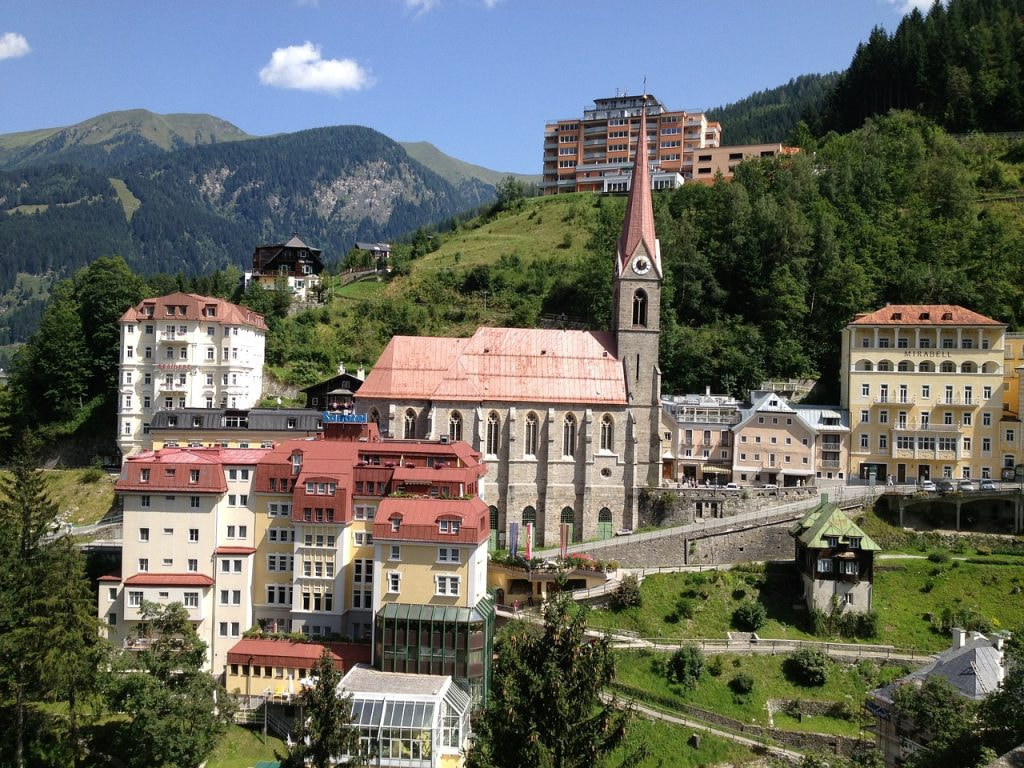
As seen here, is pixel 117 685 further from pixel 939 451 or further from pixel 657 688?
pixel 939 451

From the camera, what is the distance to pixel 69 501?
218 feet

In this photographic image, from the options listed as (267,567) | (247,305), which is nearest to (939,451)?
(267,567)

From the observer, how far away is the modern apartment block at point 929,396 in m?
65.4

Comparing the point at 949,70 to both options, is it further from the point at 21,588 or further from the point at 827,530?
the point at 21,588

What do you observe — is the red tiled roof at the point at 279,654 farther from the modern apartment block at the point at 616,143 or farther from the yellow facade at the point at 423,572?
the modern apartment block at the point at 616,143

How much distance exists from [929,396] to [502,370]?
1198 inches

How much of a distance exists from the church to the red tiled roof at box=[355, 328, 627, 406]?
7 centimetres

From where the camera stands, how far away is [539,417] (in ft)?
212

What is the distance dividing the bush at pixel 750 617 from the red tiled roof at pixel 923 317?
24541mm

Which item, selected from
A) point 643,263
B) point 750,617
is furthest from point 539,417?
point 750,617

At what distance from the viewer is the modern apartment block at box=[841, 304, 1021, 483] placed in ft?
215

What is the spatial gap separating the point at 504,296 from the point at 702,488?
41374 millimetres

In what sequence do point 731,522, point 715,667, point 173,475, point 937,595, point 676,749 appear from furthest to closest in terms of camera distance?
point 731,522
point 937,595
point 173,475
point 715,667
point 676,749

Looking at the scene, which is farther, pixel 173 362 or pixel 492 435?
pixel 173 362
